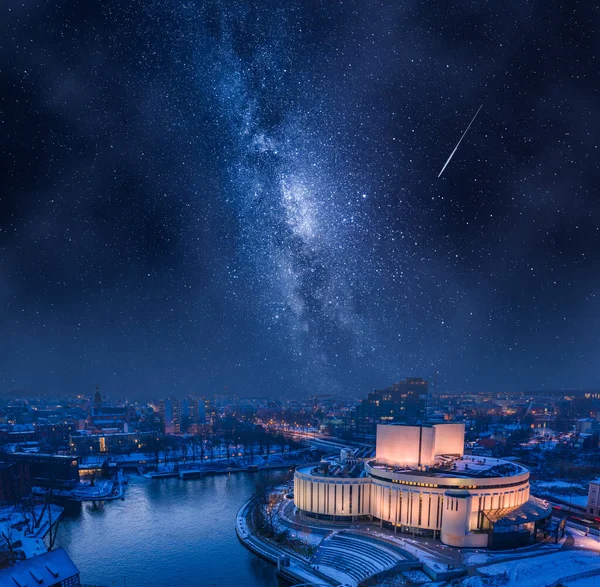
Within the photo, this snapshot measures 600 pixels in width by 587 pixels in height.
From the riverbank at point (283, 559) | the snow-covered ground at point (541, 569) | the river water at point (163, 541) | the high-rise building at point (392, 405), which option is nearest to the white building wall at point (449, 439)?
the snow-covered ground at point (541, 569)

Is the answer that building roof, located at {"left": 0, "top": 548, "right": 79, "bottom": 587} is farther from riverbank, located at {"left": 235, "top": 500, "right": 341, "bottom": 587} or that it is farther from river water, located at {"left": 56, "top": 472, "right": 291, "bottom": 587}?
riverbank, located at {"left": 235, "top": 500, "right": 341, "bottom": 587}

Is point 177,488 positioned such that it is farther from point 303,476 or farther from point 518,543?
point 518,543

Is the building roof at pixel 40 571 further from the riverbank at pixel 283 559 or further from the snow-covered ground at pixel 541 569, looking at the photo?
the snow-covered ground at pixel 541 569

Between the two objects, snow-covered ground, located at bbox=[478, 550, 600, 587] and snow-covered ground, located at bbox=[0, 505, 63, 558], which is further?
snow-covered ground, located at bbox=[0, 505, 63, 558]

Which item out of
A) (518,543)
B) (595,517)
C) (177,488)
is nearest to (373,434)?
(177,488)

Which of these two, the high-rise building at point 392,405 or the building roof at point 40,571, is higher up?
the building roof at point 40,571

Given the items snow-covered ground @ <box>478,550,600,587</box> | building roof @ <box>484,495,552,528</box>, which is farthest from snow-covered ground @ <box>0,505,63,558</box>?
building roof @ <box>484,495,552,528</box>

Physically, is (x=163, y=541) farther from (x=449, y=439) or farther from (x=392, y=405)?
(x=392, y=405)
